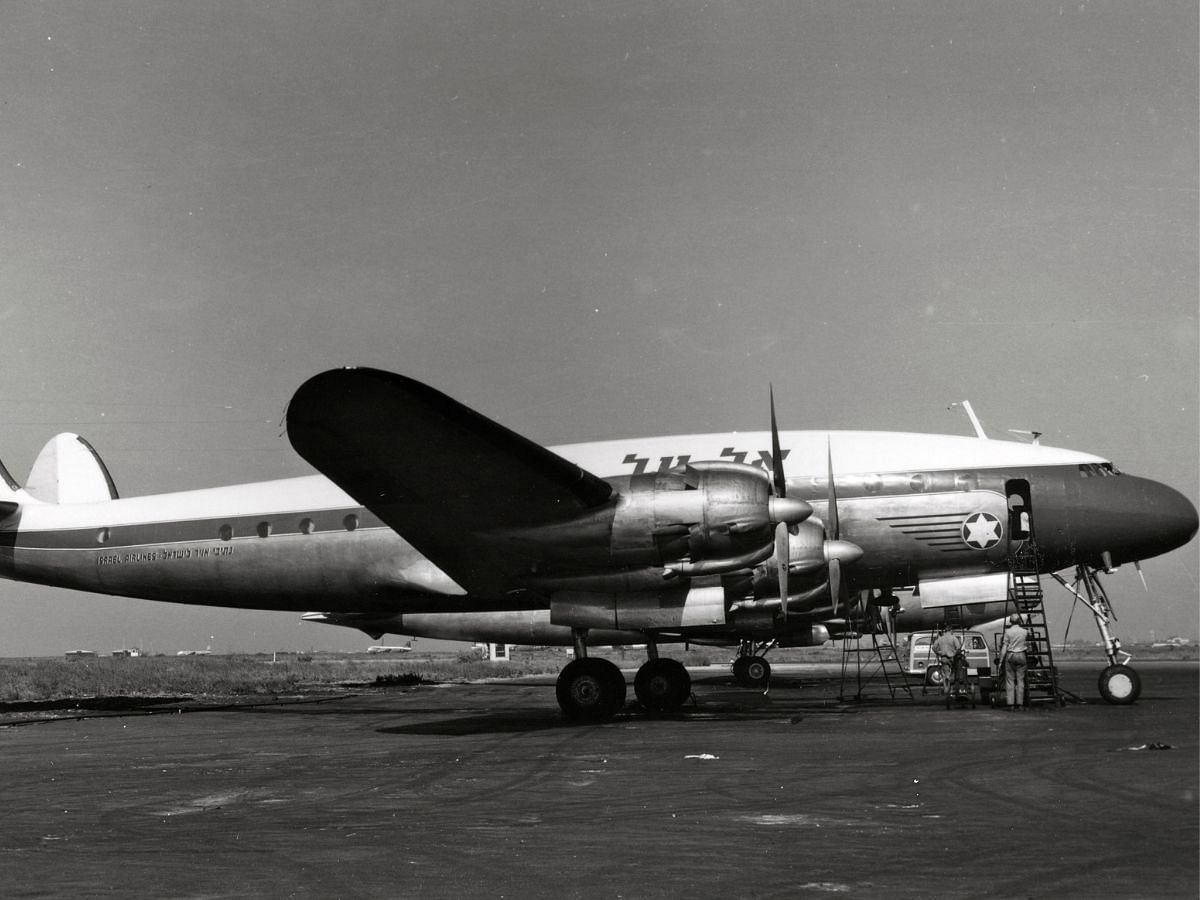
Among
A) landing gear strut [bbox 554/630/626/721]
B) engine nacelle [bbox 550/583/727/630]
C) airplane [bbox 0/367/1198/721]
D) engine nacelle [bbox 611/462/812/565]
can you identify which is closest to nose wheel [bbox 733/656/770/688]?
airplane [bbox 0/367/1198/721]

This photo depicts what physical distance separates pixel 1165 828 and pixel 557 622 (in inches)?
361

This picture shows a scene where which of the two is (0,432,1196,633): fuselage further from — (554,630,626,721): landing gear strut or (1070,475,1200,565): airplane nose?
(554,630,626,721): landing gear strut

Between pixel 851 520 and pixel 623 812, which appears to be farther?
pixel 851 520

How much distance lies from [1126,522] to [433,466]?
10.8 metres

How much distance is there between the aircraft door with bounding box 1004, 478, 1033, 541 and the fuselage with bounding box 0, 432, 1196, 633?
23 mm

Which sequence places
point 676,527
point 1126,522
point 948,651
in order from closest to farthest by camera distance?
point 676,527 < point 1126,522 < point 948,651

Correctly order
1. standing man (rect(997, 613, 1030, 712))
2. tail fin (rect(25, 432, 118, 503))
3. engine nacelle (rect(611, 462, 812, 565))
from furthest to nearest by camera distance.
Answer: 1. tail fin (rect(25, 432, 118, 503))
2. standing man (rect(997, 613, 1030, 712))
3. engine nacelle (rect(611, 462, 812, 565))

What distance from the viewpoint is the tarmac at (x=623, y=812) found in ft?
16.3

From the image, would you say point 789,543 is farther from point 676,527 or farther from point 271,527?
point 271,527

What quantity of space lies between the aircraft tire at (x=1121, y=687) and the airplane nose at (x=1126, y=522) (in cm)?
198

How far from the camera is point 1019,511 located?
16734 mm

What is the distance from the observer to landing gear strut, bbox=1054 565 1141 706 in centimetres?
1572

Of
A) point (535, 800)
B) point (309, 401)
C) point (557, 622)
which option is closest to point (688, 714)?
point (557, 622)

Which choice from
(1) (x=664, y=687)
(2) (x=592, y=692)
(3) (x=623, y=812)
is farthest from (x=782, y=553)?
(3) (x=623, y=812)
